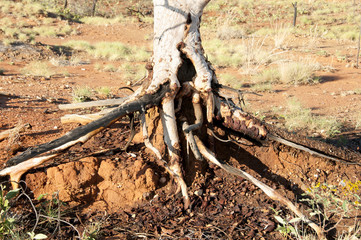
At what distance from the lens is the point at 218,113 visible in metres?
3.06

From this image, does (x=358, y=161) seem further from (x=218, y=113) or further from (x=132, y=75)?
(x=132, y=75)

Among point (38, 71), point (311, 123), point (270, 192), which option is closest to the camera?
point (270, 192)

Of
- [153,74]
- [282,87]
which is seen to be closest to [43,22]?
[282,87]

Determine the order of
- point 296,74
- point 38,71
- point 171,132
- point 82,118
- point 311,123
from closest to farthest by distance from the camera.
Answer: point 171,132
point 82,118
point 311,123
point 38,71
point 296,74

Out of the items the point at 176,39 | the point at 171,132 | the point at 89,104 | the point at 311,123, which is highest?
the point at 176,39

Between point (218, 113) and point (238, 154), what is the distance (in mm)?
521

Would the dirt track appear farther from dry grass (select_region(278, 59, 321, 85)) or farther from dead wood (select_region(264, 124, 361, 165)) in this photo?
dry grass (select_region(278, 59, 321, 85))

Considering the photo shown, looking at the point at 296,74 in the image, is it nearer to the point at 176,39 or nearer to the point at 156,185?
the point at 176,39

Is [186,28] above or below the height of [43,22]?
below

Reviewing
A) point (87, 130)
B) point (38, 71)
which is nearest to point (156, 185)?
point (87, 130)

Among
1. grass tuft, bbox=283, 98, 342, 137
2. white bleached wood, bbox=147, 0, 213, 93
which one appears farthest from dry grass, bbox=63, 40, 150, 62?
white bleached wood, bbox=147, 0, 213, 93

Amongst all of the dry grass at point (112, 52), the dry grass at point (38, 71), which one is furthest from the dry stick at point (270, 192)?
the dry grass at point (112, 52)

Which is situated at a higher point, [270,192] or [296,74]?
[296,74]

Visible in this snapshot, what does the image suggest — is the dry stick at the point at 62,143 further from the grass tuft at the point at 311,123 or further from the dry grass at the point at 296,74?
the dry grass at the point at 296,74
